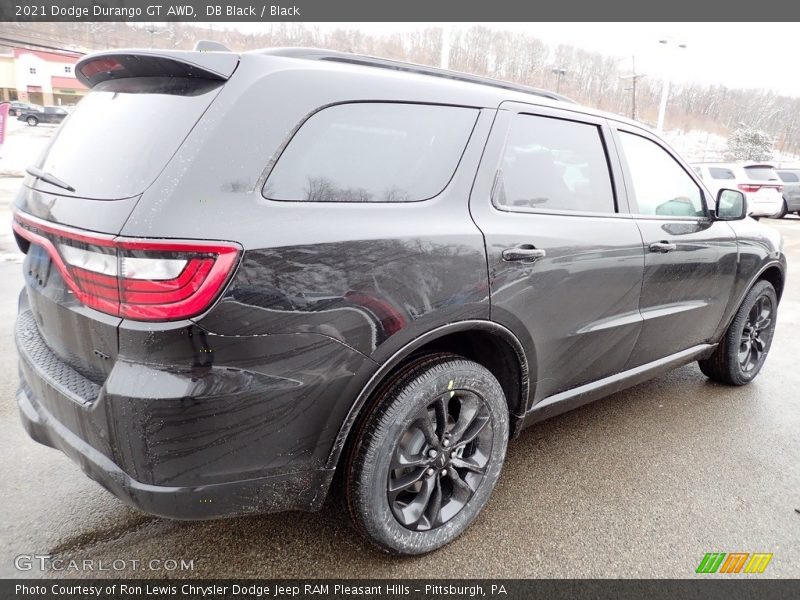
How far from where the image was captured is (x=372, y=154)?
1.87 meters

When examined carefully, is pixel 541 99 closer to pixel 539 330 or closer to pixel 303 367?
pixel 539 330

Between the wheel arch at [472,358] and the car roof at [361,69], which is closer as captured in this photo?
the car roof at [361,69]

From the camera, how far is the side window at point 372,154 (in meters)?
1.69

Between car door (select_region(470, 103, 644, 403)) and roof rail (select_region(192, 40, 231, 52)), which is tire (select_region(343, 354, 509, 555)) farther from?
roof rail (select_region(192, 40, 231, 52))

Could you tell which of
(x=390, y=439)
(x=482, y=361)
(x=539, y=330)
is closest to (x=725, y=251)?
(x=539, y=330)

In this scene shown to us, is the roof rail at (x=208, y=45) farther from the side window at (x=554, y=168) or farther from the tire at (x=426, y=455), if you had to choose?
the tire at (x=426, y=455)

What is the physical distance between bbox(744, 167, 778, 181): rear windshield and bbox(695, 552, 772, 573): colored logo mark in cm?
1673

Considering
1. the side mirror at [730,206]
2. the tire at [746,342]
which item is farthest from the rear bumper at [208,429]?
the tire at [746,342]

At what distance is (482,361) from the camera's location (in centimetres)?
235

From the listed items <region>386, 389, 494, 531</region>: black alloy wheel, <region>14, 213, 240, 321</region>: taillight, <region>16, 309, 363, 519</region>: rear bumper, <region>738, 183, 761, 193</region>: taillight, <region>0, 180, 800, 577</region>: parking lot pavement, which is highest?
<region>14, 213, 240, 321</region>: taillight

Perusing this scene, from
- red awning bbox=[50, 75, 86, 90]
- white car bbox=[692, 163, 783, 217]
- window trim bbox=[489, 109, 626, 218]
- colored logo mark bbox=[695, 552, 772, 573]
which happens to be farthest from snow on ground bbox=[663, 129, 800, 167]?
red awning bbox=[50, 75, 86, 90]

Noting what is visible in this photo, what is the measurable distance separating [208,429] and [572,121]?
6.97 feet

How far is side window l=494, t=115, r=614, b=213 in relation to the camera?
7.48 ft

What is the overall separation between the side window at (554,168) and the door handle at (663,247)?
1.05 feet
